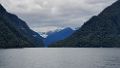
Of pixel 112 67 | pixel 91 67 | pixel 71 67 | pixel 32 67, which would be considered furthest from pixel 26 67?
pixel 112 67

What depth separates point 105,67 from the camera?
14175 cm

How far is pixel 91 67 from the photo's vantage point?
141 metres

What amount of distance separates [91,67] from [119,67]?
1378 cm

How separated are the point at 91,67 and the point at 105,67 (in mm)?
7199

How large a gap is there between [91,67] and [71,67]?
1014 cm

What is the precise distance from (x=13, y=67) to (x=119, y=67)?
52.9 meters

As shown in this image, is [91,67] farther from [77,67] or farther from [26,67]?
[26,67]

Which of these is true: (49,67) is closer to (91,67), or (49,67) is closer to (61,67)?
(61,67)

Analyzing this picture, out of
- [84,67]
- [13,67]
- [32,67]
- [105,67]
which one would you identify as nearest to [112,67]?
[105,67]

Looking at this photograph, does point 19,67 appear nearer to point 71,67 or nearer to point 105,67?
point 71,67

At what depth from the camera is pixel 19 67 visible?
144 meters

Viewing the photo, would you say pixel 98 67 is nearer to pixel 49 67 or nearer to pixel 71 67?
pixel 71 67

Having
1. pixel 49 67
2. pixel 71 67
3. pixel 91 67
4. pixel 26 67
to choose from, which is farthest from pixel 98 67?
pixel 26 67

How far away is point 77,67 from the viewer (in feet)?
472
